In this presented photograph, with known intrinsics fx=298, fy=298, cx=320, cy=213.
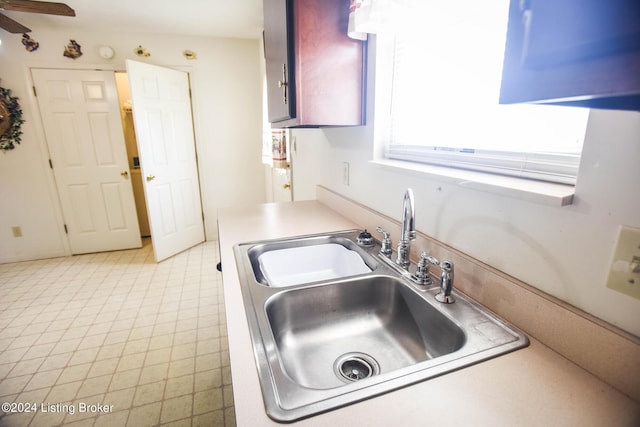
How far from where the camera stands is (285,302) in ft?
2.69

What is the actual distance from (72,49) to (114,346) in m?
2.93

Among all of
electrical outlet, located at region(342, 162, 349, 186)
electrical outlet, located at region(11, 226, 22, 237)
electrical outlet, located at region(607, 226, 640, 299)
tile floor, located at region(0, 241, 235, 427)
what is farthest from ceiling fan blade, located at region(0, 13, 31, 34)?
electrical outlet, located at region(607, 226, 640, 299)

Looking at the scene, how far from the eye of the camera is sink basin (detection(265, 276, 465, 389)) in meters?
0.75

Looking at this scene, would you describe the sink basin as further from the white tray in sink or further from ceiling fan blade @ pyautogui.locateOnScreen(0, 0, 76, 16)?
ceiling fan blade @ pyautogui.locateOnScreen(0, 0, 76, 16)

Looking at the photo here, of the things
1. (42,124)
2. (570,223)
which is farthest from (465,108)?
(42,124)

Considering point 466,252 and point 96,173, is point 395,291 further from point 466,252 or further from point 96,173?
point 96,173

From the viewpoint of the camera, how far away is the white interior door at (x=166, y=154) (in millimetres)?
2875

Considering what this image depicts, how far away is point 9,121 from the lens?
2.90 m

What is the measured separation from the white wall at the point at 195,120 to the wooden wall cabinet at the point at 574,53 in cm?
365

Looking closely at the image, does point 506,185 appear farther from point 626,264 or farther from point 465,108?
point 465,108

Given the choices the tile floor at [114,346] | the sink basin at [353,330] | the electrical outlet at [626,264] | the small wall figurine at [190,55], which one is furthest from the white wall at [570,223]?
the small wall figurine at [190,55]

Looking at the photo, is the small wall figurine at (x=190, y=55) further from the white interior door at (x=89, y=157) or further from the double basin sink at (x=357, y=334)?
the double basin sink at (x=357, y=334)

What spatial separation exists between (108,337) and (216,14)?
2.72 meters

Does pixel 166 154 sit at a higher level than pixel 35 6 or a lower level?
lower
